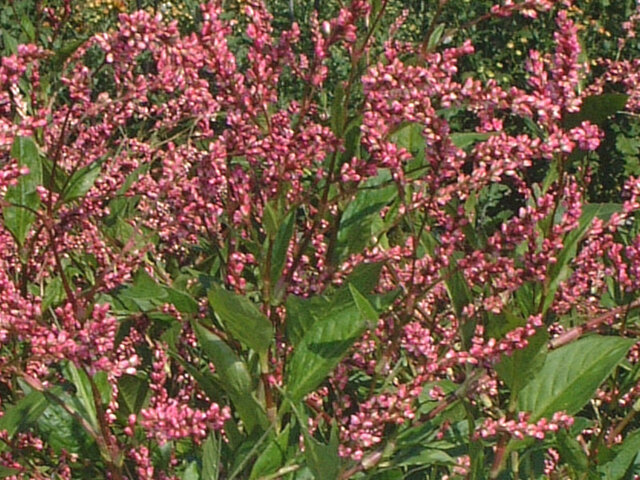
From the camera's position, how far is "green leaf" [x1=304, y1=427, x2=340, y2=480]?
151 centimetres

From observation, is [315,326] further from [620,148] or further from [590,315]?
[620,148]

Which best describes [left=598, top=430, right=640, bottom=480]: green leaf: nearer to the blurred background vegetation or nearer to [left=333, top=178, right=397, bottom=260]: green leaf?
[left=333, top=178, right=397, bottom=260]: green leaf

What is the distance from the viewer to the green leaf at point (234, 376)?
1650 mm

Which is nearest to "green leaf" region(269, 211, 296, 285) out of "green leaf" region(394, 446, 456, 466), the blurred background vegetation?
"green leaf" region(394, 446, 456, 466)

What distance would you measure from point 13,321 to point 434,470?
78cm

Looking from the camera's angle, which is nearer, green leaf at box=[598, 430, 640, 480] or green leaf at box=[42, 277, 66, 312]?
green leaf at box=[598, 430, 640, 480]

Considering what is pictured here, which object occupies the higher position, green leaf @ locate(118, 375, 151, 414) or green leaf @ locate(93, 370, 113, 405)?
green leaf @ locate(93, 370, 113, 405)

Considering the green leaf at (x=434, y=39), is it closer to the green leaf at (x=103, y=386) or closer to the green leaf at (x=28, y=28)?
the green leaf at (x=103, y=386)

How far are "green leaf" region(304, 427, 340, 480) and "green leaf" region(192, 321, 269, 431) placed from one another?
0.54ft

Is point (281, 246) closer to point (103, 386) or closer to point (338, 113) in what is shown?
point (338, 113)

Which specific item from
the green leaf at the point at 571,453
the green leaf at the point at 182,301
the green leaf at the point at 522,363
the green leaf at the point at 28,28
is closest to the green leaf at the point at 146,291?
the green leaf at the point at 182,301

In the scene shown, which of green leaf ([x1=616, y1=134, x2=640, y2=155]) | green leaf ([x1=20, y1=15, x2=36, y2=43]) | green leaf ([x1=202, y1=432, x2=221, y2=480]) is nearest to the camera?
green leaf ([x1=202, y1=432, x2=221, y2=480])

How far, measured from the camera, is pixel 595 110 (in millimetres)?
1863

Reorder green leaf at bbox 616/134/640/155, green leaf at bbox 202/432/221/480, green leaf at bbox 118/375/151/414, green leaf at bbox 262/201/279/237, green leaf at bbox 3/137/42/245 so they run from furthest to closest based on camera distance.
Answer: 1. green leaf at bbox 616/134/640/155
2. green leaf at bbox 3/137/42/245
3. green leaf at bbox 118/375/151/414
4. green leaf at bbox 262/201/279/237
5. green leaf at bbox 202/432/221/480
